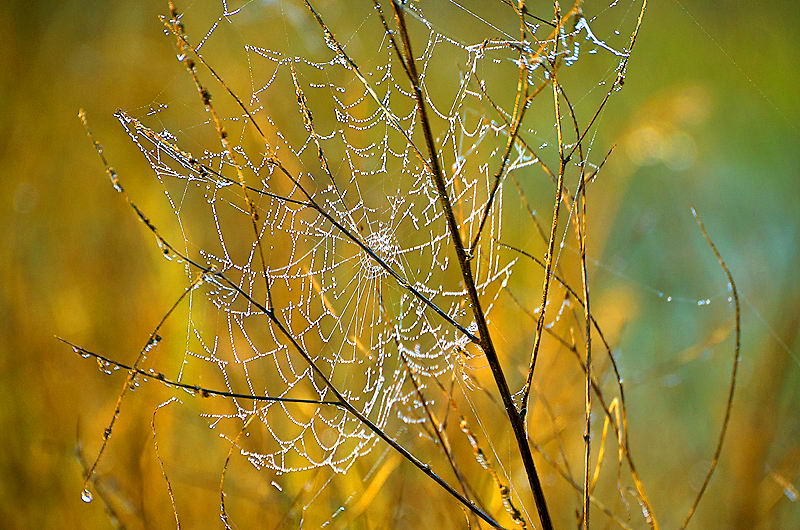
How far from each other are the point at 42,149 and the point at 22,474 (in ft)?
2.11

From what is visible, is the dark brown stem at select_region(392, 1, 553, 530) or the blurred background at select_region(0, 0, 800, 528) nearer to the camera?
the dark brown stem at select_region(392, 1, 553, 530)

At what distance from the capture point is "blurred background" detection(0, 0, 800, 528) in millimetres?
1180

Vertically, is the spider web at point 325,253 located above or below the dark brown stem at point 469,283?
above

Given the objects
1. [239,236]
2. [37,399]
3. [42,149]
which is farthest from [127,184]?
[37,399]

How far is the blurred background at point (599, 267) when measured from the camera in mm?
1180

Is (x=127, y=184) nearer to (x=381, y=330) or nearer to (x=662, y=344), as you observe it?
(x=381, y=330)

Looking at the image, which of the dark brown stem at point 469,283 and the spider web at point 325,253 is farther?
the spider web at point 325,253

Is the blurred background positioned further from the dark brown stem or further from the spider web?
the dark brown stem

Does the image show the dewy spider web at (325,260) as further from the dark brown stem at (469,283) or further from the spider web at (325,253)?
the dark brown stem at (469,283)

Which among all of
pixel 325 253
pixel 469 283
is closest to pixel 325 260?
pixel 325 253

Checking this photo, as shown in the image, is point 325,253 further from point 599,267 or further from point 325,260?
point 599,267

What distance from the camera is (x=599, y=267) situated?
1588 mm

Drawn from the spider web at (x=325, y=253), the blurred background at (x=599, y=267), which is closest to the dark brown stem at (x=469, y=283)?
the blurred background at (x=599, y=267)

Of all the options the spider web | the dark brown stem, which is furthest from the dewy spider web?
the dark brown stem
